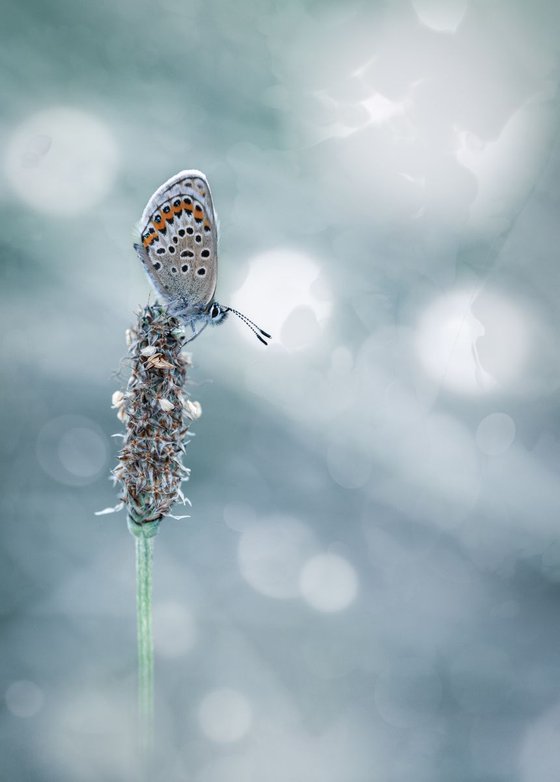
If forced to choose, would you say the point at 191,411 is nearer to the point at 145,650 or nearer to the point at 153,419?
the point at 153,419

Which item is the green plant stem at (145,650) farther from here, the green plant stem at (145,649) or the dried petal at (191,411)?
the dried petal at (191,411)

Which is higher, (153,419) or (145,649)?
(153,419)

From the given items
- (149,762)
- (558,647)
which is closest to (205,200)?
(149,762)

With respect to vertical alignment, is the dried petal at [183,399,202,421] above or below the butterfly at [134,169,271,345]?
below

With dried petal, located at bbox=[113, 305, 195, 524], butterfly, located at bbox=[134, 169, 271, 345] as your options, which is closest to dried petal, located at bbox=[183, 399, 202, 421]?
dried petal, located at bbox=[113, 305, 195, 524]

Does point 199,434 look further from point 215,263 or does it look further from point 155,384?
point 155,384

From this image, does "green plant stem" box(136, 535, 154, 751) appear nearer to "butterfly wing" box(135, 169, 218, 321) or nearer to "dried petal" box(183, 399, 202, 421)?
"dried petal" box(183, 399, 202, 421)

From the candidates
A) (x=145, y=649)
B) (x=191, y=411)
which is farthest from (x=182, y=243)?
(x=145, y=649)

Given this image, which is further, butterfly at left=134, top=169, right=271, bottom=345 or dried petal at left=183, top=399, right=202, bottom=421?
butterfly at left=134, top=169, right=271, bottom=345
